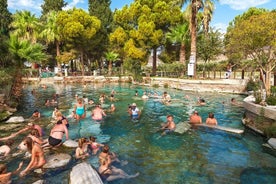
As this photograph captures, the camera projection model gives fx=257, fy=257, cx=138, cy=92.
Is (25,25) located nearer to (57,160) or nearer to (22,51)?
(22,51)

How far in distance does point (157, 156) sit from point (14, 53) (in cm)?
1326

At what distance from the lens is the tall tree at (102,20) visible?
52.3m

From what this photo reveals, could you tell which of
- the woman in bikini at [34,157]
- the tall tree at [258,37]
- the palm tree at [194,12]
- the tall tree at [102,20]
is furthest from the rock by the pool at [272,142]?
the tall tree at [102,20]

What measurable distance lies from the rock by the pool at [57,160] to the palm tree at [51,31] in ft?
134

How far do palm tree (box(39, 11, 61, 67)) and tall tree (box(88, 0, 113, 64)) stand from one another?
6964 millimetres

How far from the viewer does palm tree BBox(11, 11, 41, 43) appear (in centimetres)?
4431

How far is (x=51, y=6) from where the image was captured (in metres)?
53.8

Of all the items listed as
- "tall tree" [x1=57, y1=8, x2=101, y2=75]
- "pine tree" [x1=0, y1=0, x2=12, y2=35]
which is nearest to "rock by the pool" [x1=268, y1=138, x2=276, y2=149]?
"tall tree" [x1=57, y1=8, x2=101, y2=75]

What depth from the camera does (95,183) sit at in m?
6.97

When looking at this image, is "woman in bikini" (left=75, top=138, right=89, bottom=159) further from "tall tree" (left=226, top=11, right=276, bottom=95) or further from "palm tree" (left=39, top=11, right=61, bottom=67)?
"palm tree" (left=39, top=11, right=61, bottom=67)

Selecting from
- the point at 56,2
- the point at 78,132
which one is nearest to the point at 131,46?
the point at 56,2

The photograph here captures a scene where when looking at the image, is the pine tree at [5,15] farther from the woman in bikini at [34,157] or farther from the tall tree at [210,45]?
the woman in bikini at [34,157]

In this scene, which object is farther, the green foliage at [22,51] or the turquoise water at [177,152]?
the green foliage at [22,51]

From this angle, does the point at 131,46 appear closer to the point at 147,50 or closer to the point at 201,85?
the point at 147,50
